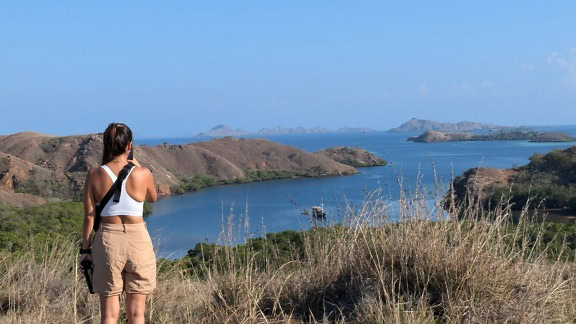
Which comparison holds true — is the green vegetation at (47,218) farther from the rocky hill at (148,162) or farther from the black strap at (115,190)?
the black strap at (115,190)

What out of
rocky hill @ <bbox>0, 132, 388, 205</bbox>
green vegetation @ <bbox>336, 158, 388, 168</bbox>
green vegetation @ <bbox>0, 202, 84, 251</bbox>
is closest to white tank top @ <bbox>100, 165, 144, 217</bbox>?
green vegetation @ <bbox>0, 202, 84, 251</bbox>

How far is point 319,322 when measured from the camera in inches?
165

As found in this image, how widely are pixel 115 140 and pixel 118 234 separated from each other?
586 millimetres

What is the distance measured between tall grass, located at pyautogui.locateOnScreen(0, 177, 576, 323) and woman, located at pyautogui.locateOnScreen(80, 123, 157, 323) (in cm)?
47

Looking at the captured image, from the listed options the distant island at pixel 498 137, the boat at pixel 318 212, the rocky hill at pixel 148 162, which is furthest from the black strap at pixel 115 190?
the distant island at pixel 498 137

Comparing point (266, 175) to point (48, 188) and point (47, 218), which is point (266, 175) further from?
point (47, 218)

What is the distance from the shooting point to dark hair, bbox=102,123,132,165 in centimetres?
370

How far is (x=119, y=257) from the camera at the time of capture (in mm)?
3600

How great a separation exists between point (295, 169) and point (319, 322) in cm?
7363

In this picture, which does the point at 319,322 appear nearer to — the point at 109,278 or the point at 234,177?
the point at 109,278

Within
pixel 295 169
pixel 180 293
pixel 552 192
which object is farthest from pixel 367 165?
pixel 180 293

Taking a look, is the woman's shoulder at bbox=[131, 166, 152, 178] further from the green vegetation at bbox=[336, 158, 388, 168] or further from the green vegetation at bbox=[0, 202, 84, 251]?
the green vegetation at bbox=[336, 158, 388, 168]

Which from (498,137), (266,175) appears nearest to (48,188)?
(266,175)

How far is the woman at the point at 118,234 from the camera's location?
361cm
